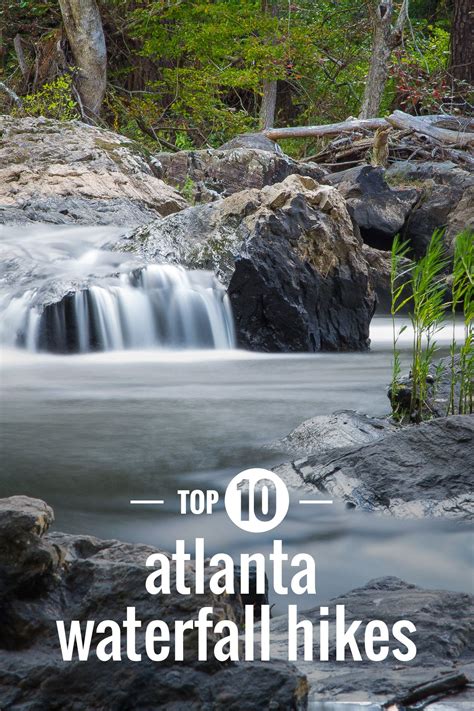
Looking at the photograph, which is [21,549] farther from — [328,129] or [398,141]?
[328,129]

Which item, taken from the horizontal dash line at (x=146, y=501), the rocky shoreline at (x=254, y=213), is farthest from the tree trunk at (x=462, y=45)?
the horizontal dash line at (x=146, y=501)

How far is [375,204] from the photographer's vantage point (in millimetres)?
13594

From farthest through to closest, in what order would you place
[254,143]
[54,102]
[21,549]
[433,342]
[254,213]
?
[54,102]
[254,143]
[254,213]
[433,342]
[21,549]

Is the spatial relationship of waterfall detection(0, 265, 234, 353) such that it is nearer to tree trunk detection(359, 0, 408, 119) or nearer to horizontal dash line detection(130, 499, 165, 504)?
horizontal dash line detection(130, 499, 165, 504)

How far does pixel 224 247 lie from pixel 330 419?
17.1ft

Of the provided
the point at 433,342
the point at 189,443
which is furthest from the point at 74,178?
the point at 433,342

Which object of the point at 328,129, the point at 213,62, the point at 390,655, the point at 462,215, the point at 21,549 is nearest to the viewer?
the point at 21,549

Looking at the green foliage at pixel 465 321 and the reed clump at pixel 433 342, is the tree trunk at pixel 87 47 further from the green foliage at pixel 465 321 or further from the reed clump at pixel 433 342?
the green foliage at pixel 465 321

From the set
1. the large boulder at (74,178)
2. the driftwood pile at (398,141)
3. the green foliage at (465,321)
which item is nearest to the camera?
the green foliage at (465,321)

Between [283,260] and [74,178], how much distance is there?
16.3 ft

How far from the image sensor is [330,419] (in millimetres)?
4520

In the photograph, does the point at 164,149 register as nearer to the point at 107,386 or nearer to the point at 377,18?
the point at 377,18

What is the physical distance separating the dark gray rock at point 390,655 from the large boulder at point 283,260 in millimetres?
6377

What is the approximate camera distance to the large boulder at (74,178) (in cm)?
1220
